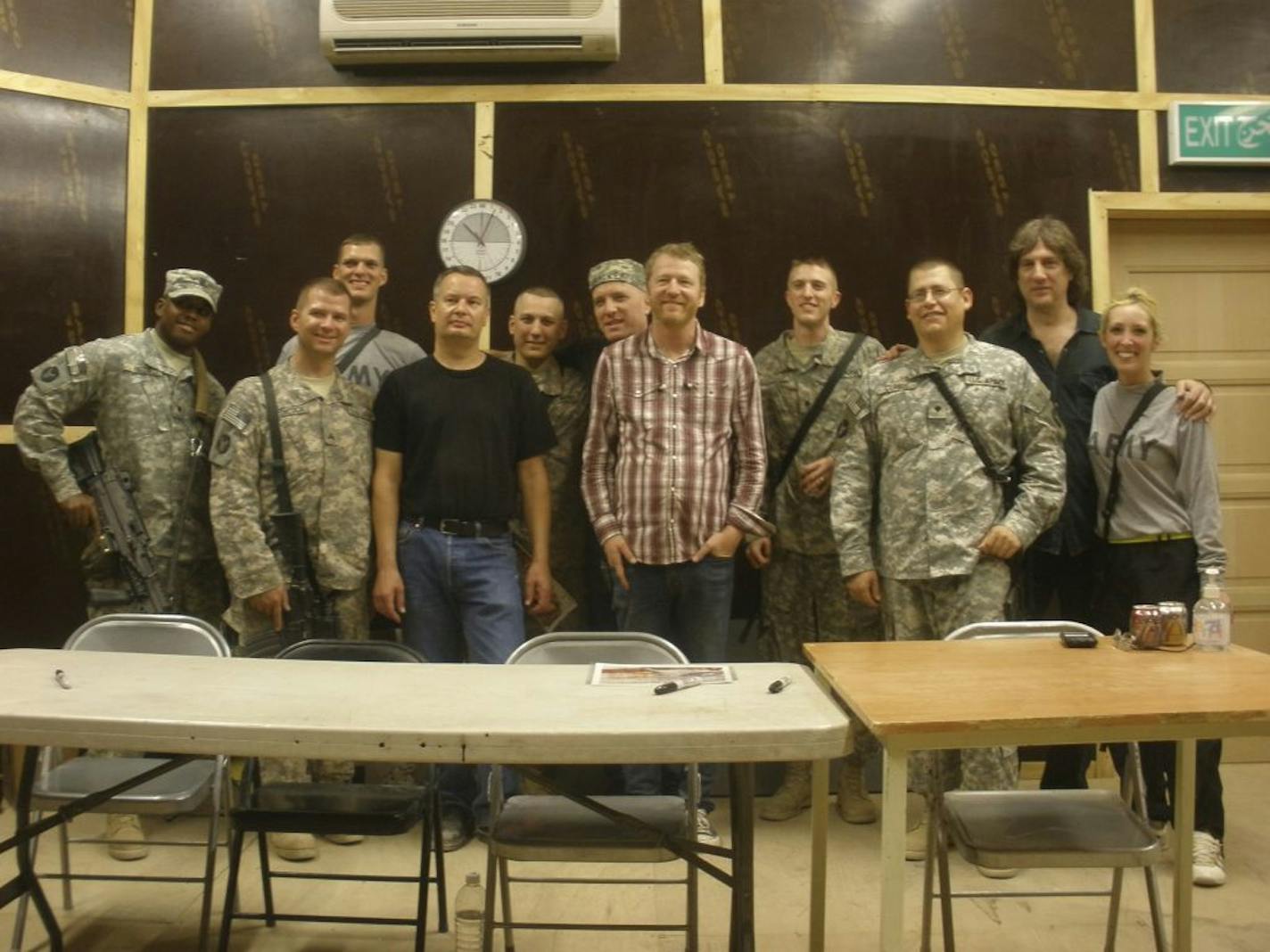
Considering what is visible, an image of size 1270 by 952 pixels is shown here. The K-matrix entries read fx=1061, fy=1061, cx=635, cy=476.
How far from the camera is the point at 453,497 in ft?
10.3

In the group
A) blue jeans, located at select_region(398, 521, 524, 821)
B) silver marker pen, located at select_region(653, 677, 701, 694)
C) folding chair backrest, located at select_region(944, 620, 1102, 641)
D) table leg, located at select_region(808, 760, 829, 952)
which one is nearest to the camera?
silver marker pen, located at select_region(653, 677, 701, 694)

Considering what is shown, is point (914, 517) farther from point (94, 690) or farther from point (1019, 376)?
point (94, 690)

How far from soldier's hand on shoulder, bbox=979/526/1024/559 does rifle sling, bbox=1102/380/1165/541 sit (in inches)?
17.3

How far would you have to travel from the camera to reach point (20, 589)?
4.09 m

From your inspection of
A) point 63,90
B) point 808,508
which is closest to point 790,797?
point 808,508

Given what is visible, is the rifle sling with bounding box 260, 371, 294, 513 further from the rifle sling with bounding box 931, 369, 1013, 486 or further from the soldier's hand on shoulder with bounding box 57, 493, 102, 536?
the rifle sling with bounding box 931, 369, 1013, 486

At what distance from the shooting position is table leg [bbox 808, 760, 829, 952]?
2180mm

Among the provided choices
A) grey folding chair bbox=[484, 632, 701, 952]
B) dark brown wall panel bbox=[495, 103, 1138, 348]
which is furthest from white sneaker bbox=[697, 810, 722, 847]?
dark brown wall panel bbox=[495, 103, 1138, 348]

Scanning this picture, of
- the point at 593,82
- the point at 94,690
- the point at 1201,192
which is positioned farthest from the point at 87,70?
the point at 1201,192

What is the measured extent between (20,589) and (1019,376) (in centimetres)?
369

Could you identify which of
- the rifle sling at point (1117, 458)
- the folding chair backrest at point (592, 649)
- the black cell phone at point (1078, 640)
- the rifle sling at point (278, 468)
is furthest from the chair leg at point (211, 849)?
the rifle sling at point (1117, 458)

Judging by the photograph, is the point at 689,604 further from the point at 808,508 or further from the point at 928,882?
the point at 928,882

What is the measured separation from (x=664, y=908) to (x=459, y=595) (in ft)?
3.46

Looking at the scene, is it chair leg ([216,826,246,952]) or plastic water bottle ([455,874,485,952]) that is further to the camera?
chair leg ([216,826,246,952])
